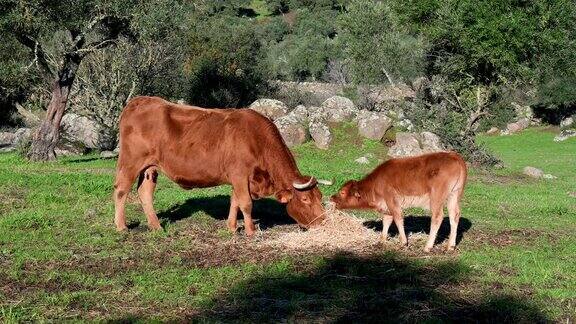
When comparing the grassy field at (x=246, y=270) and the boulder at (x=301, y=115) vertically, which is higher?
the boulder at (x=301, y=115)

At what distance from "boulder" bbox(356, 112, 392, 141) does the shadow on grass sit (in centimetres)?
1937

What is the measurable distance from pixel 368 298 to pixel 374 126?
21.2 metres

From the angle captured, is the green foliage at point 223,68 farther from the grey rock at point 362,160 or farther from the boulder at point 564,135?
the boulder at point 564,135

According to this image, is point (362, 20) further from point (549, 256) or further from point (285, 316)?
point (285, 316)

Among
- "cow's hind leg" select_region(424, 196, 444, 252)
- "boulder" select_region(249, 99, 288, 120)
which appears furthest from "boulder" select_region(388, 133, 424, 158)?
"cow's hind leg" select_region(424, 196, 444, 252)

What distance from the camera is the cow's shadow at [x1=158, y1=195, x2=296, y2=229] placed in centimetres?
1334

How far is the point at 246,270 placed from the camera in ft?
29.1

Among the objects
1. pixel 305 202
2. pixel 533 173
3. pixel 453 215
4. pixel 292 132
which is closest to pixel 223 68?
pixel 292 132

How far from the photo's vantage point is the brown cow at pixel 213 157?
37.3 ft

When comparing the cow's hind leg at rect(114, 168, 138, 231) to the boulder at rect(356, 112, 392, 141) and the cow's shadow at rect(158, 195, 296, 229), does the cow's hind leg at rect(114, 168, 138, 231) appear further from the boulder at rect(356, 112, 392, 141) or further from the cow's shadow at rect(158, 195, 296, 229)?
the boulder at rect(356, 112, 392, 141)

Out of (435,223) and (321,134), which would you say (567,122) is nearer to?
(321,134)

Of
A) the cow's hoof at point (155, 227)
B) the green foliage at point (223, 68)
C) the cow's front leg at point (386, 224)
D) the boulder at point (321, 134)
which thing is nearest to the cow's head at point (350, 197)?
the cow's front leg at point (386, 224)

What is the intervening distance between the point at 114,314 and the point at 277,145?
205 inches

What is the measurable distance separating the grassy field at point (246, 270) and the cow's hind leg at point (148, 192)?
35cm
